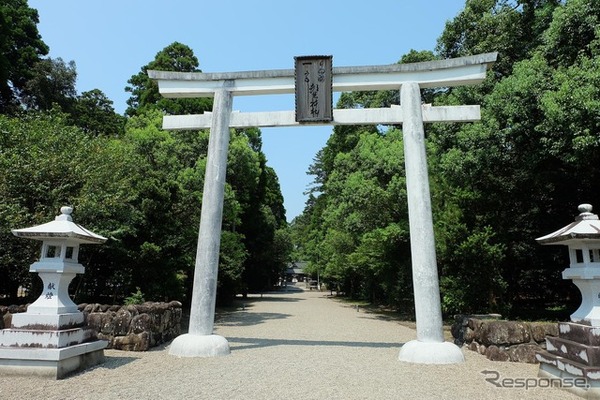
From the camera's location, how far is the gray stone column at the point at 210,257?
769 centimetres

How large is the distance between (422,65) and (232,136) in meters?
15.0

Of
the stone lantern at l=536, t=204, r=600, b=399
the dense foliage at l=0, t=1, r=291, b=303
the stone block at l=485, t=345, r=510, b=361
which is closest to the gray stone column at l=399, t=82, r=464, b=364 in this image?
the stone block at l=485, t=345, r=510, b=361

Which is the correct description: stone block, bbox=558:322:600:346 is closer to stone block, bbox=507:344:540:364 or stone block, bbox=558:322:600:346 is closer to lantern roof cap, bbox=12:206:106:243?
stone block, bbox=507:344:540:364

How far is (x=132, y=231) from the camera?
11273 millimetres

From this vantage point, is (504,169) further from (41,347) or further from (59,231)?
(41,347)

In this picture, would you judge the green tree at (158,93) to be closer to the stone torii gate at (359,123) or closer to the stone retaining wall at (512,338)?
the stone torii gate at (359,123)

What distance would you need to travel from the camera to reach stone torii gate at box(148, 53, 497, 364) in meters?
7.48

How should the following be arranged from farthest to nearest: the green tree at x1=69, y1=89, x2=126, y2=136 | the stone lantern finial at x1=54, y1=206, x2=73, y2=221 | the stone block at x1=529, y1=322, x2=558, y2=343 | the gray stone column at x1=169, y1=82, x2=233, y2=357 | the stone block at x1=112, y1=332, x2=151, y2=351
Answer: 1. the green tree at x1=69, y1=89, x2=126, y2=136
2. the stone block at x1=112, y1=332, x2=151, y2=351
3. the gray stone column at x1=169, y1=82, x2=233, y2=357
4. the stone block at x1=529, y1=322, x2=558, y2=343
5. the stone lantern finial at x1=54, y1=206, x2=73, y2=221

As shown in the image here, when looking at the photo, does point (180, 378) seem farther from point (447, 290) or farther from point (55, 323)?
point (447, 290)

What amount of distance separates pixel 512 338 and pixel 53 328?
7.98 meters

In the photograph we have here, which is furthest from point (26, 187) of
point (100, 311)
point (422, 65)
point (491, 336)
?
point (491, 336)

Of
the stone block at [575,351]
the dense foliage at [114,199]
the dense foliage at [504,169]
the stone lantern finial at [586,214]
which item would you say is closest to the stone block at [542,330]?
the stone block at [575,351]

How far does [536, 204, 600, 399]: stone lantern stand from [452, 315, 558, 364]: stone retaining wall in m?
1.19

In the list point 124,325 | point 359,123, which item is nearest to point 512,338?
point 359,123
